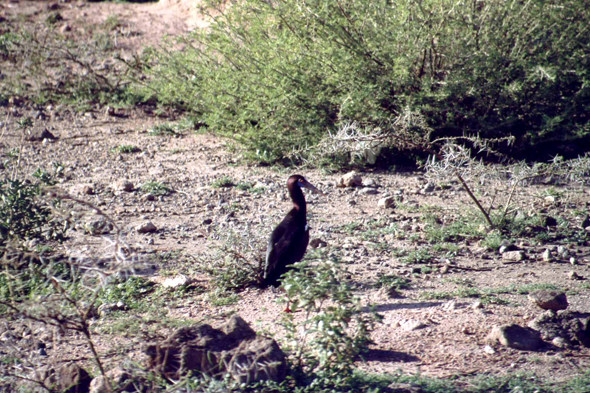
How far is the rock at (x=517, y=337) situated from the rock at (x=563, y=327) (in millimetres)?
87

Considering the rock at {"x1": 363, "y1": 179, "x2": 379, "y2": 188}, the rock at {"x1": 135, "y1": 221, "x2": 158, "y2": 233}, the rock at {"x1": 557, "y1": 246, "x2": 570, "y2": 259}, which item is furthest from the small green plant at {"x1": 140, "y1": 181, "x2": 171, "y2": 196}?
the rock at {"x1": 557, "y1": 246, "x2": 570, "y2": 259}

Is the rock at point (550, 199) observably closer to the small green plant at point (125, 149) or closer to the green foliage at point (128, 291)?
the green foliage at point (128, 291)

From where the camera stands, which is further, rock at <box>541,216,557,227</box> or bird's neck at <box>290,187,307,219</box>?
rock at <box>541,216,557,227</box>

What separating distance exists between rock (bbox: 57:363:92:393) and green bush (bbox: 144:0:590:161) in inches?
141

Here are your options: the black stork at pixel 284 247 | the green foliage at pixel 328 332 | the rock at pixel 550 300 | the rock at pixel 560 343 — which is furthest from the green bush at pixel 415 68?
the green foliage at pixel 328 332

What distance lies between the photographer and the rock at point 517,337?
386cm

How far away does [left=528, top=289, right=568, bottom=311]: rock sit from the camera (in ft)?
14.0

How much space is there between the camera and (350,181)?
694 cm

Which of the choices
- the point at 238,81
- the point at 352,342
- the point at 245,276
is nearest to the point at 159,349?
the point at 352,342

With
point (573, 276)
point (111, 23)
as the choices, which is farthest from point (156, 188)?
point (111, 23)

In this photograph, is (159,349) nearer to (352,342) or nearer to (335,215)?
(352,342)

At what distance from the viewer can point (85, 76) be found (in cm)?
1067

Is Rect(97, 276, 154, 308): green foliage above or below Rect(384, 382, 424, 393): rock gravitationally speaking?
below

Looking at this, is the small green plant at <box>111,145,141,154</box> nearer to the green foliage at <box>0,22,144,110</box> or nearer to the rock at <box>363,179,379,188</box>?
the green foliage at <box>0,22,144,110</box>
